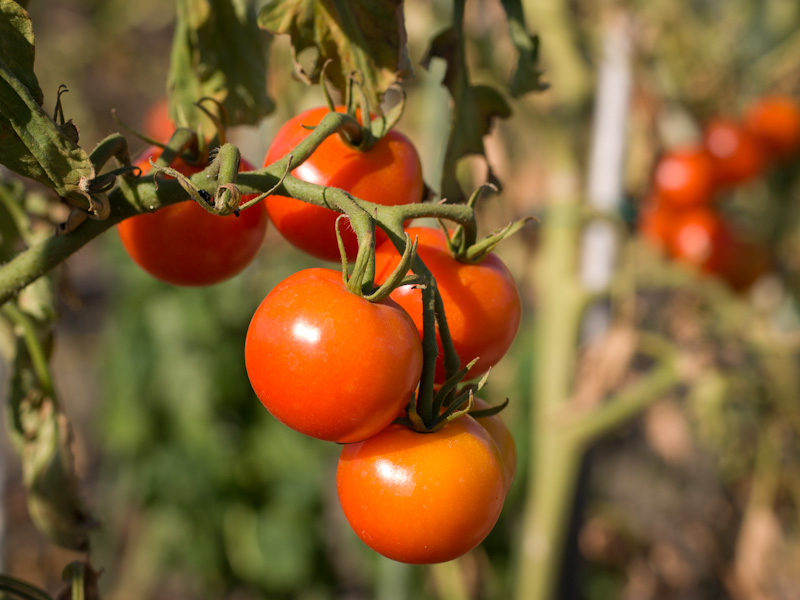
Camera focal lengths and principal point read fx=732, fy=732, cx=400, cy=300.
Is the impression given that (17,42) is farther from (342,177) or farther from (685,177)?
(685,177)

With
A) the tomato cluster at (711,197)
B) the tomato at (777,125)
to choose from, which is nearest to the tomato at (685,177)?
the tomato cluster at (711,197)

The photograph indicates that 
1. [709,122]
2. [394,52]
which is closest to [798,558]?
[709,122]

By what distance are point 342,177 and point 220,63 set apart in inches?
9.6

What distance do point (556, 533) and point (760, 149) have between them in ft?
3.52

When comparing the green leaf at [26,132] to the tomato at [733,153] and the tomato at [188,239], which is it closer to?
the tomato at [188,239]

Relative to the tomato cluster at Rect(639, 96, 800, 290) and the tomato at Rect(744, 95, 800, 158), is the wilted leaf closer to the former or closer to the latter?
the tomato cluster at Rect(639, 96, 800, 290)

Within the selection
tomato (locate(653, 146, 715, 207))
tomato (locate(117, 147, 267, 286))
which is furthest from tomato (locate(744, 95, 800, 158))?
tomato (locate(117, 147, 267, 286))

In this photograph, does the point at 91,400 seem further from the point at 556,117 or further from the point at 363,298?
the point at 363,298

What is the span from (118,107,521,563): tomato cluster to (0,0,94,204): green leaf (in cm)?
10

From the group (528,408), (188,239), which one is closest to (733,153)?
(528,408)

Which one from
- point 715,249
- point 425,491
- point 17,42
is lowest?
point 715,249

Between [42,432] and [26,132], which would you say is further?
[42,432]

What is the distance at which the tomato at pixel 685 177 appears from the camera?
1.71 meters

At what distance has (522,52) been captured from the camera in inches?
23.3
